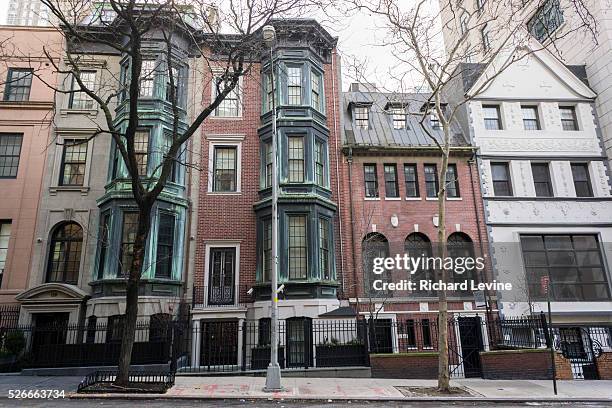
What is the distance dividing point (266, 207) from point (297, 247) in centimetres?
225

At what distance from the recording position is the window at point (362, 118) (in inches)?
883

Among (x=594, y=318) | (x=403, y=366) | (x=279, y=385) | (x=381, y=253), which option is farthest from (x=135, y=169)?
(x=594, y=318)

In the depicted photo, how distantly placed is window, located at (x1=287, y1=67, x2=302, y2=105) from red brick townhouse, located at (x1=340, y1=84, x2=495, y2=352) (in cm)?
321

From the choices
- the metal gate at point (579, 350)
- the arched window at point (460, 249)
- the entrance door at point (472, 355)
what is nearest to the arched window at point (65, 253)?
the entrance door at point (472, 355)

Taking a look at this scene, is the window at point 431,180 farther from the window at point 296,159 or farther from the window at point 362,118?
the window at point 296,159

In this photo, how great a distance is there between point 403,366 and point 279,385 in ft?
15.9

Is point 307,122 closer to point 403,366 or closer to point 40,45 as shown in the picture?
point 403,366

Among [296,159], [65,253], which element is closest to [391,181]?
[296,159]

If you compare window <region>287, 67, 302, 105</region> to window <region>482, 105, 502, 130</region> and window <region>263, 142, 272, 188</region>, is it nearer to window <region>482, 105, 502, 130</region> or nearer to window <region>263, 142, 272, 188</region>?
window <region>263, 142, 272, 188</region>

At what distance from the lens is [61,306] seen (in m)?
16.7

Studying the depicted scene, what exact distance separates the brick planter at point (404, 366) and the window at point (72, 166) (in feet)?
48.9

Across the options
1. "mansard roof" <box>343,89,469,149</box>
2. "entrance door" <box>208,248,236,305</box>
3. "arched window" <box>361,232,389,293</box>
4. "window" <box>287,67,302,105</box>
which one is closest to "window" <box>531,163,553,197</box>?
"mansard roof" <box>343,89,469,149</box>

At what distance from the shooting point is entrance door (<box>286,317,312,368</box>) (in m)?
14.8

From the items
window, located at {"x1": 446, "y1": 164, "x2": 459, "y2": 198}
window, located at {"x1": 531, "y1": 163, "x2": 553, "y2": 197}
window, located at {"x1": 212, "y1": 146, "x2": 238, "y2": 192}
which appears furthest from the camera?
window, located at {"x1": 531, "y1": 163, "x2": 553, "y2": 197}
